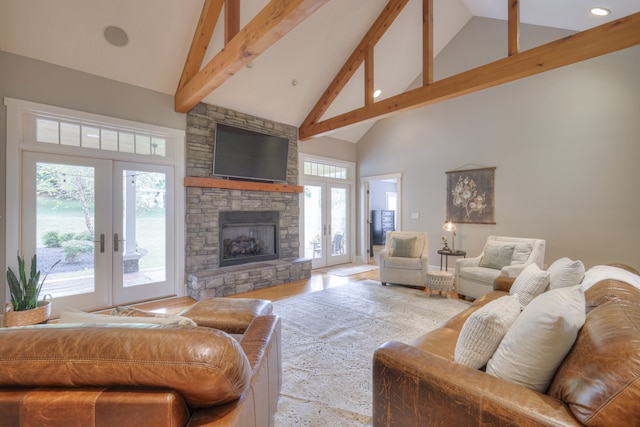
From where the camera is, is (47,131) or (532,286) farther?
(47,131)

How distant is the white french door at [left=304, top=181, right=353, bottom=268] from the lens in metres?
6.30

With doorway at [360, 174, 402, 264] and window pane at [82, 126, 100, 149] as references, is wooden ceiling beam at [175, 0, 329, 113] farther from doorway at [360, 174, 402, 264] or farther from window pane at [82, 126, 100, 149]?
doorway at [360, 174, 402, 264]

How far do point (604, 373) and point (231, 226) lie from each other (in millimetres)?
4750

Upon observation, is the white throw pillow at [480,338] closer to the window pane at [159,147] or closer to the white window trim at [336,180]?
the window pane at [159,147]

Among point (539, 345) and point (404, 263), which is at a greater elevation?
point (539, 345)

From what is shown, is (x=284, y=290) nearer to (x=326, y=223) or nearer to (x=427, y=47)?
(x=326, y=223)

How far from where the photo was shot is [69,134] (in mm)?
3480

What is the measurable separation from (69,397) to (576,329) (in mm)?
1691

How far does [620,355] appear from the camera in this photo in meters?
0.85

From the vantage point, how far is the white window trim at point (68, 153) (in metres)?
3.10

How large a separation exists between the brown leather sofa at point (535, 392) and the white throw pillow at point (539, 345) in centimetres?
3

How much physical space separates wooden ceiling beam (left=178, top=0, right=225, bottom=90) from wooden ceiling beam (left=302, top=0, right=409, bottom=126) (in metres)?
2.41

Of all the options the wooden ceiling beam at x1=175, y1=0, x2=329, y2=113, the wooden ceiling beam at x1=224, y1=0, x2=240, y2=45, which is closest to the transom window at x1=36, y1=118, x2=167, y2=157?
the wooden ceiling beam at x1=175, y1=0, x2=329, y2=113

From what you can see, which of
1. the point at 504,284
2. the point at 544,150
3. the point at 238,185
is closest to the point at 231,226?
the point at 238,185
